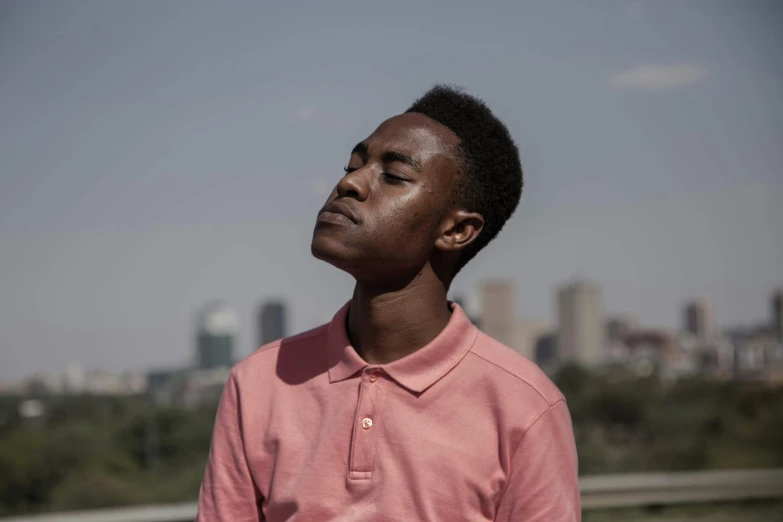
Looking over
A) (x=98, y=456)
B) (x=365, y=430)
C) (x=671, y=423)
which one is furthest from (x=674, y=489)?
(x=671, y=423)

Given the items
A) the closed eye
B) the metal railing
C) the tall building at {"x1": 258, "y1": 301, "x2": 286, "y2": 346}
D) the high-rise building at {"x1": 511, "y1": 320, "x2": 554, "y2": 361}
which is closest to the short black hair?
the closed eye

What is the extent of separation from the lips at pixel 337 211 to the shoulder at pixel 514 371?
34 centimetres

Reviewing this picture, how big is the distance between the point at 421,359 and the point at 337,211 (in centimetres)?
31

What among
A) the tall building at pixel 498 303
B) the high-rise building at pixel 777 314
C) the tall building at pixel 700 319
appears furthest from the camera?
the tall building at pixel 700 319

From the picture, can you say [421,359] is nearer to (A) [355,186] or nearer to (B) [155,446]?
(A) [355,186]

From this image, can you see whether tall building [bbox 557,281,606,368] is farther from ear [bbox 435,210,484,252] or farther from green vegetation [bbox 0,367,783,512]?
ear [bbox 435,210,484,252]

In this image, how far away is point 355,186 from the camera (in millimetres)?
1867

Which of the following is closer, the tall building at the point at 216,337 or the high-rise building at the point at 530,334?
the tall building at the point at 216,337

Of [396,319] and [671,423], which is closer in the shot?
[396,319]

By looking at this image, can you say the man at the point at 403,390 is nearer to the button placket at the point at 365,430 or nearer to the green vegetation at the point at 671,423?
the button placket at the point at 365,430

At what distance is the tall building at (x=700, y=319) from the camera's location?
195ft

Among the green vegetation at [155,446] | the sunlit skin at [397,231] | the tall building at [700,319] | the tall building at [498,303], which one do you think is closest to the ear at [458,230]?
the sunlit skin at [397,231]

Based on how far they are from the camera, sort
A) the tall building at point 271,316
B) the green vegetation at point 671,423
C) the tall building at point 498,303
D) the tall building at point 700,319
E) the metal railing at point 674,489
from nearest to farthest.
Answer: the metal railing at point 674,489
the green vegetation at point 671,423
the tall building at point 271,316
the tall building at point 498,303
the tall building at point 700,319

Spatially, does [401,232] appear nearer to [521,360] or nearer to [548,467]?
[521,360]
